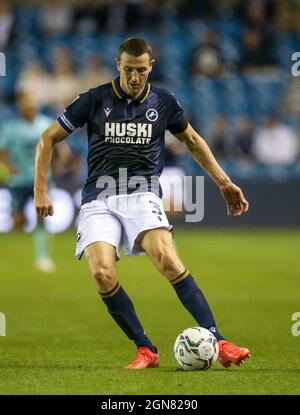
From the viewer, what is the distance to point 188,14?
69.0 feet

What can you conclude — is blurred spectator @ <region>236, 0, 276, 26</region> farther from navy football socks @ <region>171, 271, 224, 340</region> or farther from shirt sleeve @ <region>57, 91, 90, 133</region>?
navy football socks @ <region>171, 271, 224, 340</region>

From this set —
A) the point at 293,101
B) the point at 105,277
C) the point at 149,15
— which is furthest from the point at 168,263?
the point at 149,15

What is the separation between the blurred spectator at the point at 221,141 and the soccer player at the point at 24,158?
5.28m

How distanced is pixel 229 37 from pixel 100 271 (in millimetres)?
14800

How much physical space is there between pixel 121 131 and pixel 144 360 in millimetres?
1600

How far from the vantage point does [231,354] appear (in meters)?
6.74

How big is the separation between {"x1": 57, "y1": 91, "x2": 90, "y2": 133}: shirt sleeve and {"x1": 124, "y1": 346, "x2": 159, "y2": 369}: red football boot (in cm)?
161

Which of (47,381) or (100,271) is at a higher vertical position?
(100,271)

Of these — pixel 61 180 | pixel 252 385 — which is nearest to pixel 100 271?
pixel 252 385

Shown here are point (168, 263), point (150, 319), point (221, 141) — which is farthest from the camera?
point (221, 141)

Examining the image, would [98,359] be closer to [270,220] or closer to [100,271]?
[100,271]

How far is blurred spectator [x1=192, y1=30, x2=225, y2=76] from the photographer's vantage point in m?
19.7

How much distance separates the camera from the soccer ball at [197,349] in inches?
265

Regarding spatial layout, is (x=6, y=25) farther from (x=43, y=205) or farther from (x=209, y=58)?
(x=43, y=205)
